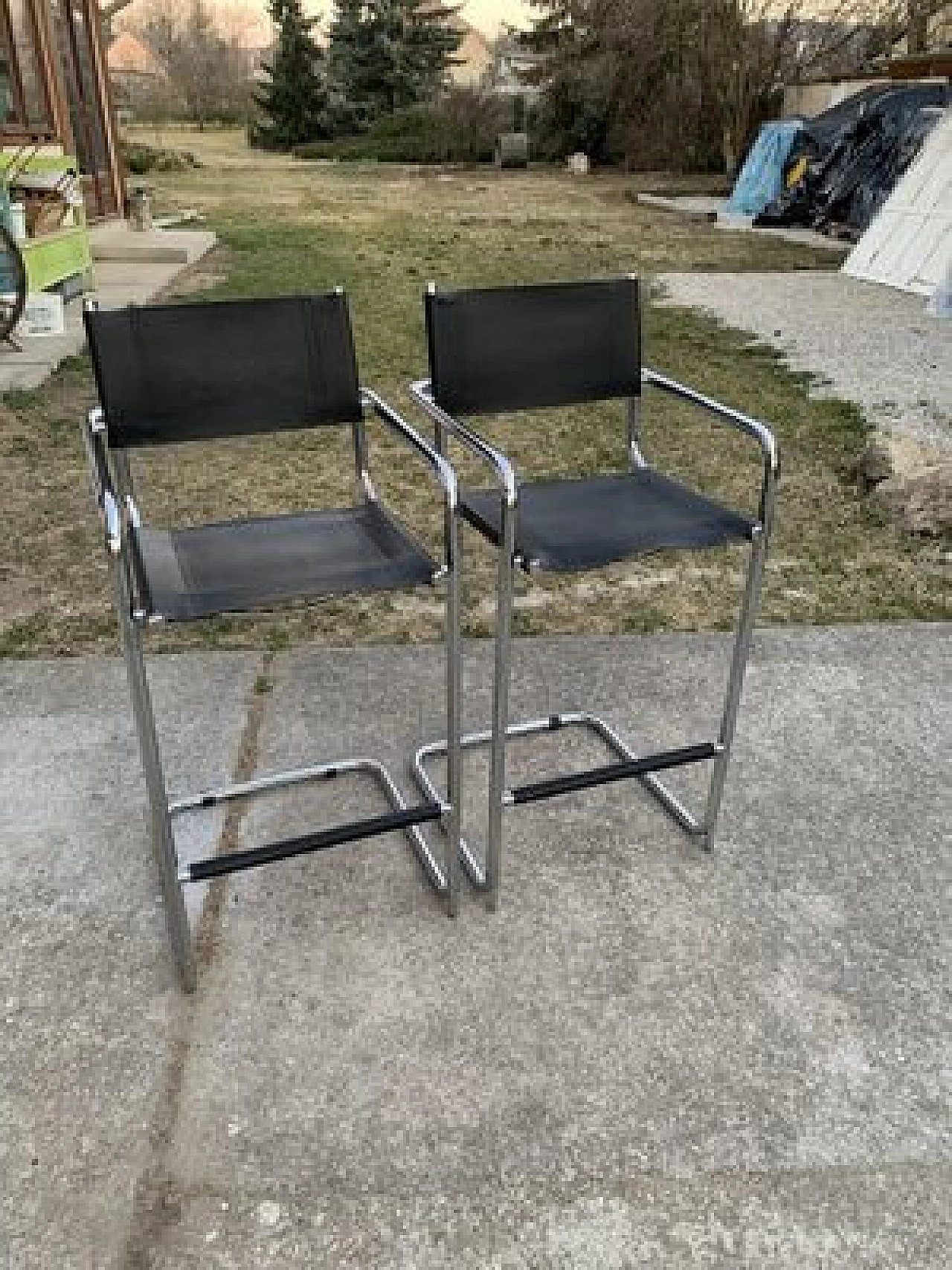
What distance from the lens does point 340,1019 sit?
1418mm

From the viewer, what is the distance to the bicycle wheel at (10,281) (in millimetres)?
4684

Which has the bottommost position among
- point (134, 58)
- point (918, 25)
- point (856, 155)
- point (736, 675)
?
point (736, 675)

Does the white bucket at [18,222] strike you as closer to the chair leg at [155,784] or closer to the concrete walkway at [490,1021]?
the concrete walkway at [490,1021]

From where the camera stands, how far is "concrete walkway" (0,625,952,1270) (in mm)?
1172

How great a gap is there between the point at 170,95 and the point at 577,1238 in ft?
121

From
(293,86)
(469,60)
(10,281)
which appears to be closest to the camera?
(10,281)

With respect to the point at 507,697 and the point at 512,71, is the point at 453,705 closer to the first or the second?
the point at 507,697

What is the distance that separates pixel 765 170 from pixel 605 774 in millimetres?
10597

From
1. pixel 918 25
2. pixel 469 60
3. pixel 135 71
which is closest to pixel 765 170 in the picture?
pixel 918 25

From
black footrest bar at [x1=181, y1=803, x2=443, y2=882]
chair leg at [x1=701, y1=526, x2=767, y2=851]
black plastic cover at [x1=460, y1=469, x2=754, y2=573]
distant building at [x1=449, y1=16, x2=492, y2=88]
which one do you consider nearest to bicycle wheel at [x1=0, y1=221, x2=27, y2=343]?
black plastic cover at [x1=460, y1=469, x2=754, y2=573]

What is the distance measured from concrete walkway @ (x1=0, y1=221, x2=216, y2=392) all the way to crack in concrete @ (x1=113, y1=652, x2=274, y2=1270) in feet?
11.2

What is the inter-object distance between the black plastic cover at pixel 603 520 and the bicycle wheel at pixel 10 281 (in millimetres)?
3836

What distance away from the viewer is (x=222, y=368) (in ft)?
5.52

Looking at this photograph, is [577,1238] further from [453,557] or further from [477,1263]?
[453,557]
